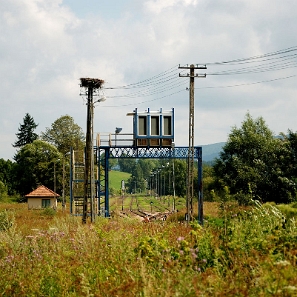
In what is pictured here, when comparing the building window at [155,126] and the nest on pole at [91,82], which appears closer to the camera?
the nest on pole at [91,82]

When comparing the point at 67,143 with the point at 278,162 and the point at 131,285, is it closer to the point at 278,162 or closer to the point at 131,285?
the point at 278,162

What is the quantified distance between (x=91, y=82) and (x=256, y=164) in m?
31.6

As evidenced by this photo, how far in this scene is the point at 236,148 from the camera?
64.4m

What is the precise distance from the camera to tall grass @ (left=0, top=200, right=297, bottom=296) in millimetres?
6734

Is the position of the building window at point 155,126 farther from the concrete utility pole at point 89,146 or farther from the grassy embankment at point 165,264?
the grassy embankment at point 165,264

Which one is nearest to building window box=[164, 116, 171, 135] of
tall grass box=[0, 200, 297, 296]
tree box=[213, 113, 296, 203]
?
tree box=[213, 113, 296, 203]

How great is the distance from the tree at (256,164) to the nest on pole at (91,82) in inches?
1103

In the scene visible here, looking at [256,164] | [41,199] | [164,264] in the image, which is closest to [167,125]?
[256,164]

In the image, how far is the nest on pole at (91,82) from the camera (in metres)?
33.9

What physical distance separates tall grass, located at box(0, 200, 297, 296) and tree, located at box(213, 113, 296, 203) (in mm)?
47498

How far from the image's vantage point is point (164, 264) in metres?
7.84

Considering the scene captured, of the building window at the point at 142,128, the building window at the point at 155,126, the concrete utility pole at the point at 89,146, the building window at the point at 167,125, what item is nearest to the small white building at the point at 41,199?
the building window at the point at 142,128

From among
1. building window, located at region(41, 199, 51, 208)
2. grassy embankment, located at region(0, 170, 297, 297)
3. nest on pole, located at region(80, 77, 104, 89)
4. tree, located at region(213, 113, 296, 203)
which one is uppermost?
nest on pole, located at region(80, 77, 104, 89)

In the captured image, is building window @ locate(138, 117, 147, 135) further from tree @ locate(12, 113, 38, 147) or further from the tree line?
tree @ locate(12, 113, 38, 147)
